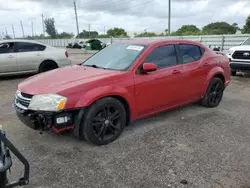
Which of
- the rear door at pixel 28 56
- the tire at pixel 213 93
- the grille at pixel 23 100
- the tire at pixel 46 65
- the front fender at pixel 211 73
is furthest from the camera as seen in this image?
the tire at pixel 46 65

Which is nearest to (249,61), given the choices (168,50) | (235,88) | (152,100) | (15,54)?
(235,88)

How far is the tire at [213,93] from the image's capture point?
5.55 m

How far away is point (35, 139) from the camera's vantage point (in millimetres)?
4090

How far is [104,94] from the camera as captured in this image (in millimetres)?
3703

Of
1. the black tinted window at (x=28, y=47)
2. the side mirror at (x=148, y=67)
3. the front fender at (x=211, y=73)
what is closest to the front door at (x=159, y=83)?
the side mirror at (x=148, y=67)

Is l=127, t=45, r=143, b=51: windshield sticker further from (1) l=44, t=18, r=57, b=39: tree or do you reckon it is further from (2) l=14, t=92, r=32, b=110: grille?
(1) l=44, t=18, r=57, b=39: tree

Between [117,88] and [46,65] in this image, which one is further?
[46,65]

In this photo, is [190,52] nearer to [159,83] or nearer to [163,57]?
[163,57]

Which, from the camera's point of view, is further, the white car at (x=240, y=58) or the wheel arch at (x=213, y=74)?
the white car at (x=240, y=58)

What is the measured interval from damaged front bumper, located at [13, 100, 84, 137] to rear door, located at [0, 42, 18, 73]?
610 centimetres

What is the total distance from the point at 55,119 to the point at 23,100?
2.24ft

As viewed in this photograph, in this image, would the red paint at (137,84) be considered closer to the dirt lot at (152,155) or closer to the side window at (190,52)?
→ the side window at (190,52)

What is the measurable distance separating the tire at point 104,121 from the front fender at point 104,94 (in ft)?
0.29

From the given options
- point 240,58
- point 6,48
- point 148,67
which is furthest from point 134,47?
point 240,58
